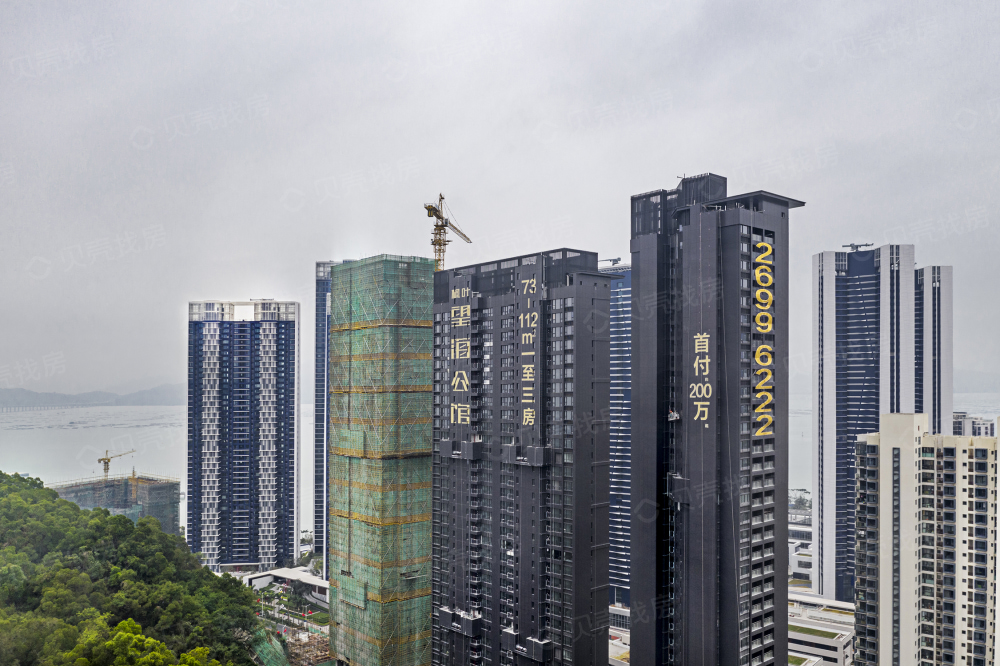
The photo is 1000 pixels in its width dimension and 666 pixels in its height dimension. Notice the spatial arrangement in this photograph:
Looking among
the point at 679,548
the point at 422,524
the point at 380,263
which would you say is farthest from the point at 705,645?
the point at 380,263

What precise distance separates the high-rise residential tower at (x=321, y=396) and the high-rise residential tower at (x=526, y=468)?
9564mm

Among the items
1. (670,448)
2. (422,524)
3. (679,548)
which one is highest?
(670,448)

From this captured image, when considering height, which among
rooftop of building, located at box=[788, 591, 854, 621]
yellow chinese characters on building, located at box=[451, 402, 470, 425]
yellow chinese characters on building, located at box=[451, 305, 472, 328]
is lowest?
rooftop of building, located at box=[788, 591, 854, 621]

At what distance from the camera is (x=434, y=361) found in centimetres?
1123

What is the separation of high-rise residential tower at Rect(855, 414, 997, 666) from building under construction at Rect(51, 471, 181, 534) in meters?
10.1

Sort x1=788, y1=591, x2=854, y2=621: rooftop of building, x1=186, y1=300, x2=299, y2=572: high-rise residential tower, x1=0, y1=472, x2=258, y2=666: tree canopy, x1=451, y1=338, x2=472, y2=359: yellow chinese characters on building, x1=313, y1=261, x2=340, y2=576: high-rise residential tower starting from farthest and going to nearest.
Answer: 1. x1=313, y1=261, x2=340, y2=576: high-rise residential tower
2. x1=186, y1=300, x2=299, y2=572: high-rise residential tower
3. x1=788, y1=591, x2=854, y2=621: rooftop of building
4. x1=451, y1=338, x2=472, y2=359: yellow chinese characters on building
5. x1=0, y1=472, x2=258, y2=666: tree canopy

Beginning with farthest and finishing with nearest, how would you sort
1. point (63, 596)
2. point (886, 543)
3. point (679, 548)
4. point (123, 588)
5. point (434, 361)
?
point (434, 361) → point (886, 543) → point (123, 588) → point (679, 548) → point (63, 596)

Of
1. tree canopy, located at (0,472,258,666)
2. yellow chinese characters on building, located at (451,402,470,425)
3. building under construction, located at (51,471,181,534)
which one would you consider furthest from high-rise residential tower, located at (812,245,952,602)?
building under construction, located at (51,471,181,534)

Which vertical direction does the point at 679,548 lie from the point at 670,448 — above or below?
below

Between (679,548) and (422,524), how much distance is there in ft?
17.5

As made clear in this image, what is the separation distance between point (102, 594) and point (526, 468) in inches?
201

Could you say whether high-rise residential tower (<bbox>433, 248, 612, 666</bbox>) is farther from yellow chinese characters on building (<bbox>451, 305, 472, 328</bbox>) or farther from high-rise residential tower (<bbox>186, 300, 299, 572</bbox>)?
high-rise residential tower (<bbox>186, 300, 299, 572</bbox>)

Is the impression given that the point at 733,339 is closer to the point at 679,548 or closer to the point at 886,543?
the point at 679,548

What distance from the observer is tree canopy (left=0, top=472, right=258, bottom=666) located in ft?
18.7
